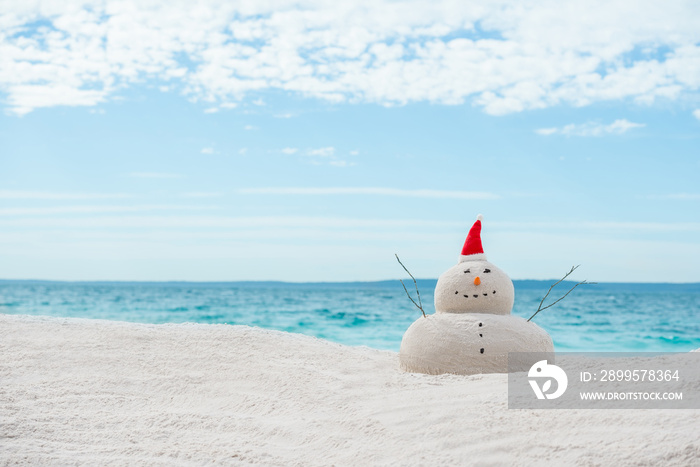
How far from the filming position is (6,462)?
3.50m

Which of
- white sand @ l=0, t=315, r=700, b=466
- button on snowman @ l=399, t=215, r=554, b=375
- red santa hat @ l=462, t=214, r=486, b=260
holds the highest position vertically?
red santa hat @ l=462, t=214, r=486, b=260

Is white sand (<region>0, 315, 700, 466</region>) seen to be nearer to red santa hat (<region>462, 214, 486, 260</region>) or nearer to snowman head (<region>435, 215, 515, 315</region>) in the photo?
snowman head (<region>435, 215, 515, 315</region>)

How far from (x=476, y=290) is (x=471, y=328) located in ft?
1.29

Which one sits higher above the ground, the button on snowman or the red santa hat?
the red santa hat

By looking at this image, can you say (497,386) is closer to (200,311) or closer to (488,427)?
(488,427)

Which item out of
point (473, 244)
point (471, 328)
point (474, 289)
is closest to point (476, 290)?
point (474, 289)

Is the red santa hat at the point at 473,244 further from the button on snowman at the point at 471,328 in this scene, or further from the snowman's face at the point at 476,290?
the snowman's face at the point at 476,290

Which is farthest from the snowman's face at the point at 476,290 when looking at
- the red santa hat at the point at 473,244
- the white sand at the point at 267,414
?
the white sand at the point at 267,414

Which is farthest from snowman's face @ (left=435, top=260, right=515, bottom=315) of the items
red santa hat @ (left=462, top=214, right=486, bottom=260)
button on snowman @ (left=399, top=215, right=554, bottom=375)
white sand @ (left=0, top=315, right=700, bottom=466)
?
white sand @ (left=0, top=315, right=700, bottom=466)

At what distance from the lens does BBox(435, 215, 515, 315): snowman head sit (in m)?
5.72

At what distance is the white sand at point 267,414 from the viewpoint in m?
3.45

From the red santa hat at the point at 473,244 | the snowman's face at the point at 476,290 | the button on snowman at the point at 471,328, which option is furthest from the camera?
the red santa hat at the point at 473,244

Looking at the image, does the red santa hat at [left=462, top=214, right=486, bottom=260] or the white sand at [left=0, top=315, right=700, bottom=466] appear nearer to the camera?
the white sand at [left=0, top=315, right=700, bottom=466]

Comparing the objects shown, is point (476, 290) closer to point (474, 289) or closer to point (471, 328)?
point (474, 289)
